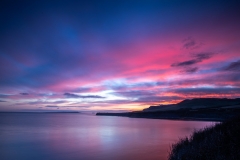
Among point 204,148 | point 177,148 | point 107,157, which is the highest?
point 204,148

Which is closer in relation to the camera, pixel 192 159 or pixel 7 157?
pixel 192 159

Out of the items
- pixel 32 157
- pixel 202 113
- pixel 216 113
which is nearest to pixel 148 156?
pixel 32 157

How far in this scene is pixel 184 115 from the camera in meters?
115

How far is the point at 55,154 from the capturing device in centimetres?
2398

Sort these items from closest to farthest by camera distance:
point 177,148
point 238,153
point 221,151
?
point 238,153, point 221,151, point 177,148

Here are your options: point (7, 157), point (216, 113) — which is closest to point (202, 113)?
point (216, 113)

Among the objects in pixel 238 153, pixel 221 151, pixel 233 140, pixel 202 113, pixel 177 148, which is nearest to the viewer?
pixel 238 153

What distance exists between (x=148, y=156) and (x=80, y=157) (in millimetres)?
7892

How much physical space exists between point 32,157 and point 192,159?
19.3 meters

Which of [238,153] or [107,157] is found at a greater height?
[238,153]

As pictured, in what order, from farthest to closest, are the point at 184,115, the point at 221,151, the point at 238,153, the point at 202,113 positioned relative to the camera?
the point at 184,115 → the point at 202,113 → the point at 221,151 → the point at 238,153

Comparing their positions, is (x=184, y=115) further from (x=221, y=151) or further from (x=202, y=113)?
(x=221, y=151)

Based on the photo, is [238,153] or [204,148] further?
[204,148]

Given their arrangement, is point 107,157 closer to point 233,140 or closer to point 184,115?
point 233,140
